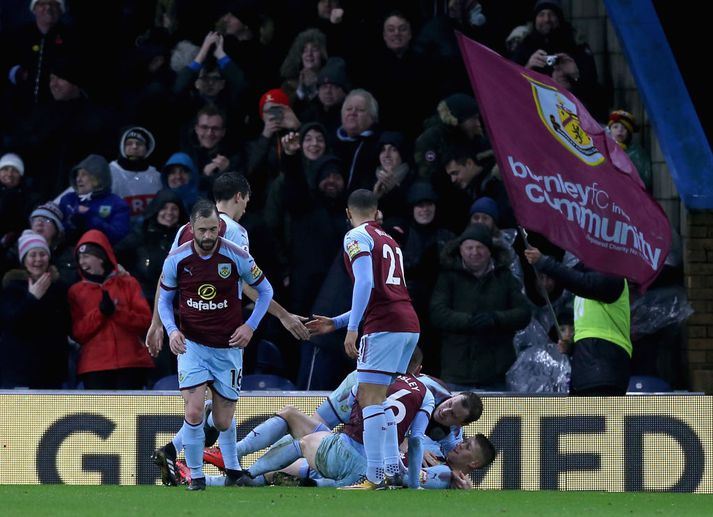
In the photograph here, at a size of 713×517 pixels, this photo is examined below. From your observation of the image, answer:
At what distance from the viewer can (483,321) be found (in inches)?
548

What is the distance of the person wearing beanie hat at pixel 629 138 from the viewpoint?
15.0 metres

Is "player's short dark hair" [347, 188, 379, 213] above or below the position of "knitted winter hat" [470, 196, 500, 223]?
below

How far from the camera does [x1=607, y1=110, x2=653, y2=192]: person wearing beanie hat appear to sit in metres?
15.0

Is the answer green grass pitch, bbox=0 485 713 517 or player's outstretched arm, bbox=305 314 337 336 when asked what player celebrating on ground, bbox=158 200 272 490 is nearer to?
green grass pitch, bbox=0 485 713 517

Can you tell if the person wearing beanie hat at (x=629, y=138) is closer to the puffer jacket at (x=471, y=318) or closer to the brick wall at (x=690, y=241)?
the brick wall at (x=690, y=241)

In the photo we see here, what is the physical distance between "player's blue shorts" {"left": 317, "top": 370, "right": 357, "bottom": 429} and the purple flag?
172 centimetres

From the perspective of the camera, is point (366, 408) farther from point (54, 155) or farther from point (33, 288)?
point (54, 155)

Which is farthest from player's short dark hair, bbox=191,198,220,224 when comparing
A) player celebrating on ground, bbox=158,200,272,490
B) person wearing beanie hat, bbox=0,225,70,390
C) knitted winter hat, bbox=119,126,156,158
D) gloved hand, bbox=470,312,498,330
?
knitted winter hat, bbox=119,126,156,158

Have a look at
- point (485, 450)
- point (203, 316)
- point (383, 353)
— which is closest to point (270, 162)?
point (485, 450)

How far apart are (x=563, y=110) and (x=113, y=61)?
5.65 meters

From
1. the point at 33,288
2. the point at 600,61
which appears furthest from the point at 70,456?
the point at 600,61

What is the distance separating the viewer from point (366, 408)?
11547 millimetres

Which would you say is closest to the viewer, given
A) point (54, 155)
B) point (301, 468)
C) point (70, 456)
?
point (301, 468)

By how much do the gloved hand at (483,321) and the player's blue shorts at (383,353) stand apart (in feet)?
7.70
